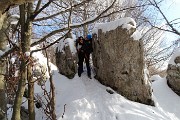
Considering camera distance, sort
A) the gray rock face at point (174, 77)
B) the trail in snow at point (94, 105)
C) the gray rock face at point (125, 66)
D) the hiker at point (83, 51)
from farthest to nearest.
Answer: the gray rock face at point (174, 77) → the hiker at point (83, 51) → the gray rock face at point (125, 66) → the trail in snow at point (94, 105)

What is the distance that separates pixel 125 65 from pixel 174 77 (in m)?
2.87

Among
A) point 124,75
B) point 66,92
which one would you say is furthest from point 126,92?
point 66,92

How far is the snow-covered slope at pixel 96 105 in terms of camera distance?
29.6ft

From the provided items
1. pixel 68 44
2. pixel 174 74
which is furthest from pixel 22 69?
pixel 174 74

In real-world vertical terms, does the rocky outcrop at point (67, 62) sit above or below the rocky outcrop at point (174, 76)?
above

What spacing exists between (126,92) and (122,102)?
62 cm

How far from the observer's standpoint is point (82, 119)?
8.71 meters

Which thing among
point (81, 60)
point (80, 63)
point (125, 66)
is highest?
point (81, 60)

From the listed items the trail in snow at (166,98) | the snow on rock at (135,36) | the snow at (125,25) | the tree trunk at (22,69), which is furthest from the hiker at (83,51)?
the tree trunk at (22,69)

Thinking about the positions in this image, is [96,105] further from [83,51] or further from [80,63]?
[83,51]

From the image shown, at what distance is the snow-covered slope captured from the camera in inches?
355

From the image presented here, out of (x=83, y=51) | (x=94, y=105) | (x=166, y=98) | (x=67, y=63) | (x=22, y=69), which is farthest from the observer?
(x=166, y=98)

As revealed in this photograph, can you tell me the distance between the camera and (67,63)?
11023 millimetres

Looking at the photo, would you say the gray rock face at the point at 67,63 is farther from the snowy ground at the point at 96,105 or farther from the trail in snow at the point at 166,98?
the trail in snow at the point at 166,98
